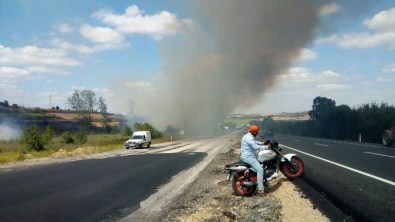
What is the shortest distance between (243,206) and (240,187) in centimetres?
117

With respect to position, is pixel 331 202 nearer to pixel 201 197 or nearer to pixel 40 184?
pixel 201 197

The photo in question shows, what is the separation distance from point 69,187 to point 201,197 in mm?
4889

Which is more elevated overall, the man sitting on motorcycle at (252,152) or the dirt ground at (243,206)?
the man sitting on motorcycle at (252,152)

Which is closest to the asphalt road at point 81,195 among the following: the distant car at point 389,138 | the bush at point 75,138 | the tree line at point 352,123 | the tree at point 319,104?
the distant car at point 389,138

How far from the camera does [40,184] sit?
1412cm

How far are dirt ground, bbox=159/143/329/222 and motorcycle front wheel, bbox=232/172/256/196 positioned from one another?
166mm

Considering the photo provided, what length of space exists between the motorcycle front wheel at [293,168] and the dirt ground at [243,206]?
0.28m

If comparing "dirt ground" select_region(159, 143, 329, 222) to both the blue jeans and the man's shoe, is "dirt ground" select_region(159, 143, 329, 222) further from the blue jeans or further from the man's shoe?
the blue jeans

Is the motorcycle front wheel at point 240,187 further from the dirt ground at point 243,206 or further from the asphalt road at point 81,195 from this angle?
the asphalt road at point 81,195

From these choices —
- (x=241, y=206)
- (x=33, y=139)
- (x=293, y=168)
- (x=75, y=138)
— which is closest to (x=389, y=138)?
(x=293, y=168)

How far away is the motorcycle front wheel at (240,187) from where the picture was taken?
1033 centimetres

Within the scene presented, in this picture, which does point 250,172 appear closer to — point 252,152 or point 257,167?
point 257,167

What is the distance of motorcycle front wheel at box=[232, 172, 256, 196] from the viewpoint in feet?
33.9

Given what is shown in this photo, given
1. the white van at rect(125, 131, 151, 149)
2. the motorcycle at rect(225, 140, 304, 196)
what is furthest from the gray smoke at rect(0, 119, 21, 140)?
the motorcycle at rect(225, 140, 304, 196)
